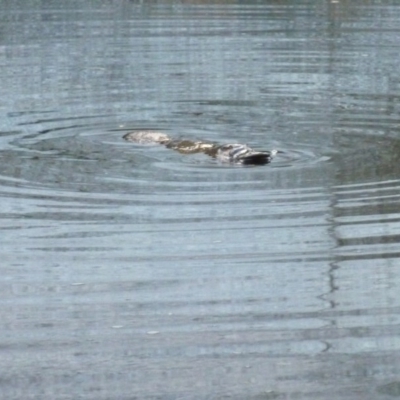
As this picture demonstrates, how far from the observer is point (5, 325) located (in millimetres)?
6949

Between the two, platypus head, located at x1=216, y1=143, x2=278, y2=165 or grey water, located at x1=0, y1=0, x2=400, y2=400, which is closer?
grey water, located at x1=0, y1=0, x2=400, y2=400

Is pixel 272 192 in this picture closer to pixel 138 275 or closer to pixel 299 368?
pixel 138 275

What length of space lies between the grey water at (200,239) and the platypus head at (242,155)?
11cm

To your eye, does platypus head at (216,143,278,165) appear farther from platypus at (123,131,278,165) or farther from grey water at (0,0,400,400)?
grey water at (0,0,400,400)

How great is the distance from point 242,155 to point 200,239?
2243 mm

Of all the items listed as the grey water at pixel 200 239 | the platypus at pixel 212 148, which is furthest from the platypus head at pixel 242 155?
the grey water at pixel 200 239

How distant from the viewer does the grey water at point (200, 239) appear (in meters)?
6.32

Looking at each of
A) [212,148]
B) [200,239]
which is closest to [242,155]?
[212,148]

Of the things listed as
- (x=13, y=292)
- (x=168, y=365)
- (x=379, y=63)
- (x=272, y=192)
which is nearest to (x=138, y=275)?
(x=13, y=292)

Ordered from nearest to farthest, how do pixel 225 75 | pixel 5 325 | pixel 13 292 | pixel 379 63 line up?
pixel 5 325 < pixel 13 292 < pixel 225 75 < pixel 379 63

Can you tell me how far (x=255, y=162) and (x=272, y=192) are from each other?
3.35 feet

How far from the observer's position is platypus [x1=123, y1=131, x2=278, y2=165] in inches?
424

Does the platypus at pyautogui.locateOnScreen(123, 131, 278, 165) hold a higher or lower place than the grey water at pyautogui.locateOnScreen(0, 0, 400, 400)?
higher

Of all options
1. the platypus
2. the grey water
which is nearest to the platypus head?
the platypus
